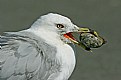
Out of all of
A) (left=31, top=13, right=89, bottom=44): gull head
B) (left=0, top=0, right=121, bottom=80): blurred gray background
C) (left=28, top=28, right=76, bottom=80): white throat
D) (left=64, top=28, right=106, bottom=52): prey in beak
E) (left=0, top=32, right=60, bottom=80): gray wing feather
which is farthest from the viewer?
(left=0, top=0, right=121, bottom=80): blurred gray background

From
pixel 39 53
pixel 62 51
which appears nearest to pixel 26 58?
pixel 39 53

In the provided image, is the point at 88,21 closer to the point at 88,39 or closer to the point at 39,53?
the point at 88,39

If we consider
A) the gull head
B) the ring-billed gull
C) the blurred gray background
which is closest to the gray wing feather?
the ring-billed gull

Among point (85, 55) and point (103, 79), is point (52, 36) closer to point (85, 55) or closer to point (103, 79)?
point (103, 79)

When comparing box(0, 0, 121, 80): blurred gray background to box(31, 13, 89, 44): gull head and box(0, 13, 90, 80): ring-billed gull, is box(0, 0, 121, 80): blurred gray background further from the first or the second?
box(0, 13, 90, 80): ring-billed gull

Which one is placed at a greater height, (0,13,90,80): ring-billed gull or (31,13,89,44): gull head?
(31,13,89,44): gull head

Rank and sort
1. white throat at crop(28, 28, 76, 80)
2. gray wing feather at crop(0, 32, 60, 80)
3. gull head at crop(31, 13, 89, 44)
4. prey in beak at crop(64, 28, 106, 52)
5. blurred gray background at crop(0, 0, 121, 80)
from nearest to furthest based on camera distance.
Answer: gray wing feather at crop(0, 32, 60, 80), white throat at crop(28, 28, 76, 80), gull head at crop(31, 13, 89, 44), prey in beak at crop(64, 28, 106, 52), blurred gray background at crop(0, 0, 121, 80)

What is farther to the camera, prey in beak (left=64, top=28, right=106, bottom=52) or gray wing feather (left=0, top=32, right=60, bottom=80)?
prey in beak (left=64, top=28, right=106, bottom=52)
